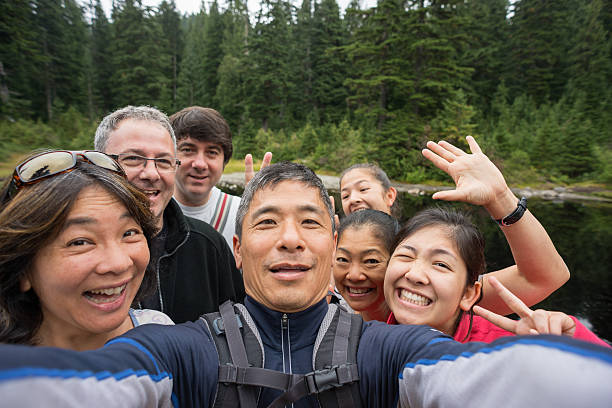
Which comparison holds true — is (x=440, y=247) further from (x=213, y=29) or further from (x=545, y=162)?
(x=213, y=29)

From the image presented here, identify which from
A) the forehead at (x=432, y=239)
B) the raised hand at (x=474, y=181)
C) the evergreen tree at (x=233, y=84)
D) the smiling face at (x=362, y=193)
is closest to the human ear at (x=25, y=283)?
the forehead at (x=432, y=239)

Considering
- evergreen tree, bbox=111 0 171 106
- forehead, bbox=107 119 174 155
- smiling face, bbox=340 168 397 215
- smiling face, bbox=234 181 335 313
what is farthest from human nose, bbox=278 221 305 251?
evergreen tree, bbox=111 0 171 106

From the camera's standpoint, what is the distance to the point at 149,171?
224 cm

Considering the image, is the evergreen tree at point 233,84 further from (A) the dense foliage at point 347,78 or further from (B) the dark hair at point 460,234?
(B) the dark hair at point 460,234

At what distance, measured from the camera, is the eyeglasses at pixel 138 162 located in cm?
220

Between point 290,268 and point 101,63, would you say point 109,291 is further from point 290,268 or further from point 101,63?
point 101,63

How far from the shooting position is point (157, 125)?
2.32m

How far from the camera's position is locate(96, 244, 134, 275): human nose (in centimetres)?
140

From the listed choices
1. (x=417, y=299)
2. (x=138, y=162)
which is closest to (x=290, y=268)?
(x=417, y=299)

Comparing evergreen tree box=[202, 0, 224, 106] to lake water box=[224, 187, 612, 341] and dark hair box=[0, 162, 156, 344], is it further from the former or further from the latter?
dark hair box=[0, 162, 156, 344]

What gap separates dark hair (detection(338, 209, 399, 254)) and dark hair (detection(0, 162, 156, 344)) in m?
1.70

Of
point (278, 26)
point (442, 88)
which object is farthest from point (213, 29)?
point (442, 88)

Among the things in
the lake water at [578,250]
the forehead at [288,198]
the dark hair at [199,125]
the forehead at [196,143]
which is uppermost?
the dark hair at [199,125]

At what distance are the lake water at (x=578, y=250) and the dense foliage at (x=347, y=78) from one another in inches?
263
